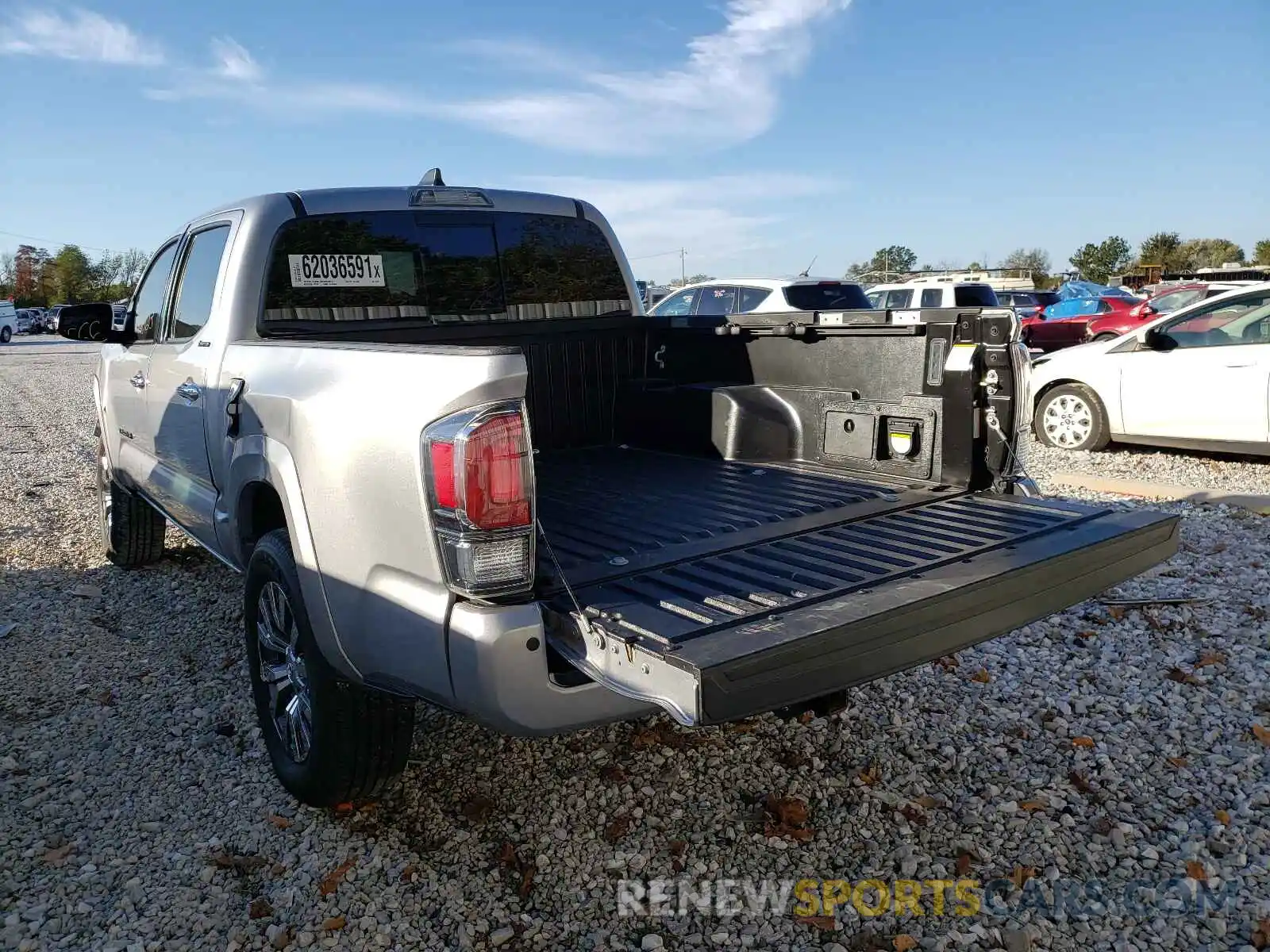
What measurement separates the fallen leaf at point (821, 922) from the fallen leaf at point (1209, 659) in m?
2.55

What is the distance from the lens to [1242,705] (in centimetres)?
383

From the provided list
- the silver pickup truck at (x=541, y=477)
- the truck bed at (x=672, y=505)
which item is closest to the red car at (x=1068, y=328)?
the silver pickup truck at (x=541, y=477)

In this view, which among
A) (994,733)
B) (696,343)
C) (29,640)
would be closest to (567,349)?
(696,343)

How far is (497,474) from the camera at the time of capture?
7.66 ft

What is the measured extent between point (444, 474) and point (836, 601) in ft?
3.39

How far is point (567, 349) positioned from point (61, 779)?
2728mm

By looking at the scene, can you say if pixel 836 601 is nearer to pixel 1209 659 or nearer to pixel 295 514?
pixel 295 514

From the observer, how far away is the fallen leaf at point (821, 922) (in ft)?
8.54

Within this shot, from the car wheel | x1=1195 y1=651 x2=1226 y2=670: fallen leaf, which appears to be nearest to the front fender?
x1=1195 y1=651 x2=1226 y2=670: fallen leaf

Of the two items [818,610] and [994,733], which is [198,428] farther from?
[994,733]

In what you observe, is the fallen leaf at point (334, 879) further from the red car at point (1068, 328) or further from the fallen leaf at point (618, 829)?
the red car at point (1068, 328)

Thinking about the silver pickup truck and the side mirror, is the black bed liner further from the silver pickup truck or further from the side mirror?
the side mirror

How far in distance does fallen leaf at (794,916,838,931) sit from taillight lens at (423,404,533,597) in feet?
4.10

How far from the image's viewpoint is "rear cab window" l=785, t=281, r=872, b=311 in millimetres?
11961
